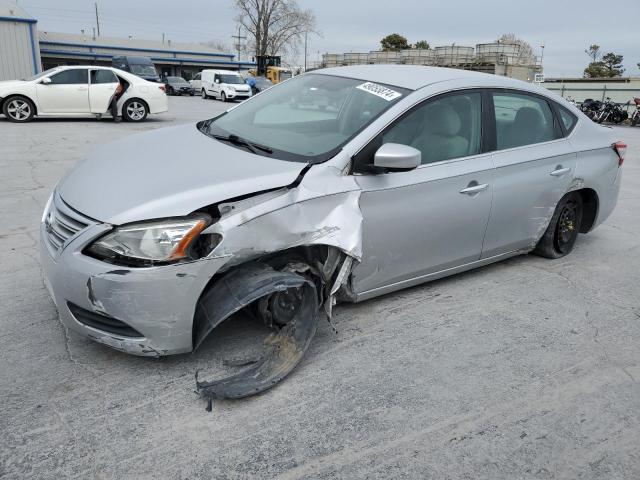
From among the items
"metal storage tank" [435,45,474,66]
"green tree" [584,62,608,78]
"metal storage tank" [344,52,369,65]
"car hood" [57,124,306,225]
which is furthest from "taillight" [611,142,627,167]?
"green tree" [584,62,608,78]

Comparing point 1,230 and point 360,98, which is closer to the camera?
point 360,98

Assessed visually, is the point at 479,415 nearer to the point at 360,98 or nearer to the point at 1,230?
the point at 360,98

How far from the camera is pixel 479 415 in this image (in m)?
2.67

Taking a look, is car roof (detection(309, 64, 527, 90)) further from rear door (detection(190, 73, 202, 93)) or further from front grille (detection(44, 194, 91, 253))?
rear door (detection(190, 73, 202, 93))

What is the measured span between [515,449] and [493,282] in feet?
6.61

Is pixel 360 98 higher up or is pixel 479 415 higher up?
pixel 360 98

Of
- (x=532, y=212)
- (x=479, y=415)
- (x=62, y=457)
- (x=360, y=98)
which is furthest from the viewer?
(x=532, y=212)

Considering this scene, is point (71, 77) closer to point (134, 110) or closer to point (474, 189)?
point (134, 110)

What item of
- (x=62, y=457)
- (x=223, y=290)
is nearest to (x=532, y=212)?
(x=223, y=290)

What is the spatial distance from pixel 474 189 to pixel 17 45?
28936mm

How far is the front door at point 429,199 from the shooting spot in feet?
10.6

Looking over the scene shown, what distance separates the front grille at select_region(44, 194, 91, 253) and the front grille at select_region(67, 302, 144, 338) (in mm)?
322

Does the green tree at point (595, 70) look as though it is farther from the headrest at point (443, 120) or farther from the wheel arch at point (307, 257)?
the wheel arch at point (307, 257)

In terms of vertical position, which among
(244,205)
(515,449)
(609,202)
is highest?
(244,205)
